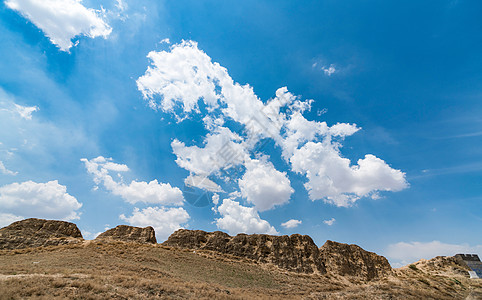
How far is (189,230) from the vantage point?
168 ft

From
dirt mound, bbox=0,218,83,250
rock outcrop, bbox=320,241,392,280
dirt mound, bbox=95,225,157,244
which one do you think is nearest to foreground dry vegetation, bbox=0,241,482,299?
rock outcrop, bbox=320,241,392,280

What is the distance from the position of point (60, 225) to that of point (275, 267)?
46.1 meters

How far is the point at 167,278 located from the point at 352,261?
4761 centimetres

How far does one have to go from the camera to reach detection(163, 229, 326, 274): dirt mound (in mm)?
Answer: 45406

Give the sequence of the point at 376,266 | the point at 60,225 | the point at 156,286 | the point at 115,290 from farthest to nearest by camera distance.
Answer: the point at 376,266 < the point at 60,225 < the point at 156,286 < the point at 115,290

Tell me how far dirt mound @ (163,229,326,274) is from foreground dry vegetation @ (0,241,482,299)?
269 centimetres

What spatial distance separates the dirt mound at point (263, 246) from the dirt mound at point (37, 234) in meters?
19.8

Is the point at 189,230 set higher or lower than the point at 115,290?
higher

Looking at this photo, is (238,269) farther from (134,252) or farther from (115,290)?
(115,290)

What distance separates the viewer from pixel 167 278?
829 inches

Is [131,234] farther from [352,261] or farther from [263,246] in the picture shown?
[352,261]

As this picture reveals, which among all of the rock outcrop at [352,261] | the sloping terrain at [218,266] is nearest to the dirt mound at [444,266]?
the sloping terrain at [218,266]

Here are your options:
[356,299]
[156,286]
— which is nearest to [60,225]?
[156,286]

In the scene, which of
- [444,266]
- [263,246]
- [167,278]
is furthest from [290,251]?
[444,266]
